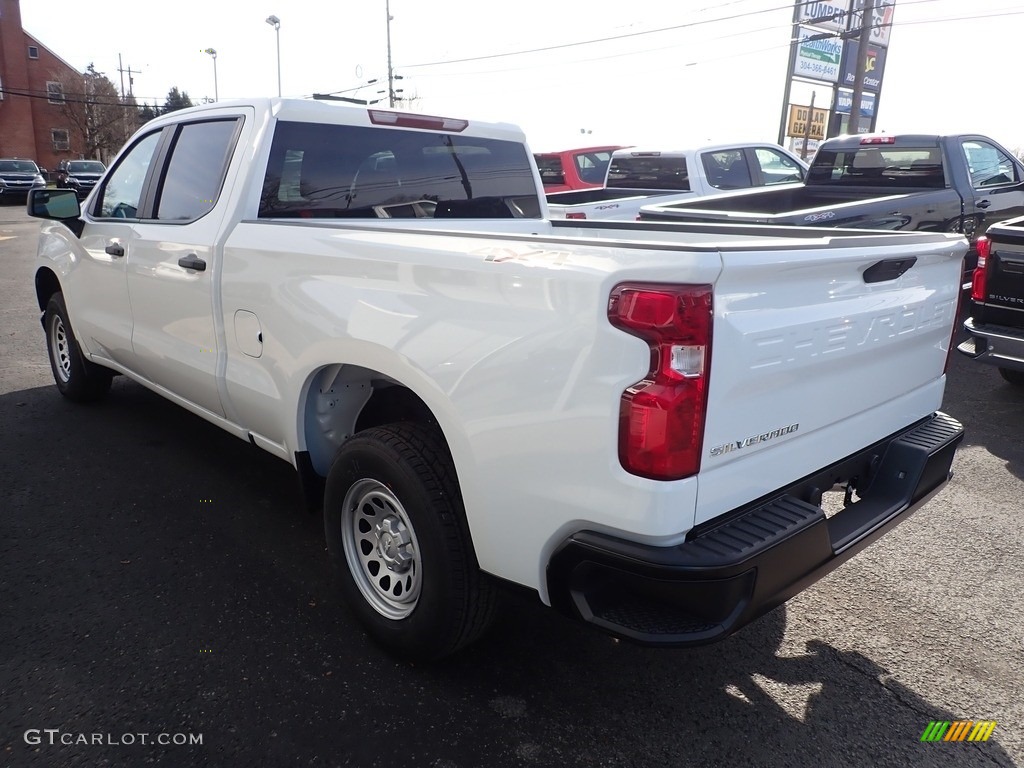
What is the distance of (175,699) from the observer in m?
2.62

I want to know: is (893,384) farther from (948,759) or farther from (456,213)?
(456,213)

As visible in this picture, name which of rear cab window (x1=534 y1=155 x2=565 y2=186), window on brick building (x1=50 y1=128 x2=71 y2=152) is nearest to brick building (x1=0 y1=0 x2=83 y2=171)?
window on brick building (x1=50 y1=128 x2=71 y2=152)

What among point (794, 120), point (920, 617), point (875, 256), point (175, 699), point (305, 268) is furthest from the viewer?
point (794, 120)

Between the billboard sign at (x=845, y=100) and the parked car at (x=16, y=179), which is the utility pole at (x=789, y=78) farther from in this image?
the parked car at (x=16, y=179)

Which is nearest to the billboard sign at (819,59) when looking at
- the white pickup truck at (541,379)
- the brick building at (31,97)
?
the white pickup truck at (541,379)

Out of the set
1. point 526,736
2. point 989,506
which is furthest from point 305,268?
point 989,506

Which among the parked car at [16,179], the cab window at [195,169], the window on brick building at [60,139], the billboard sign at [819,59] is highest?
the billboard sign at [819,59]

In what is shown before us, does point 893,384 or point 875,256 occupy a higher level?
point 875,256

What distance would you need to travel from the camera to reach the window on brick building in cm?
5453

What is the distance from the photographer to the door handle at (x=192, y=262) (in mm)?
3551

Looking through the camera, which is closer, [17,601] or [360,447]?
[360,447]

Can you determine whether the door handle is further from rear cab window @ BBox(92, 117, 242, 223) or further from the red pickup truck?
the red pickup truck

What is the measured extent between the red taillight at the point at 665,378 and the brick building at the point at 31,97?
60.5m

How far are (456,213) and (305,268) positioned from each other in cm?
134
